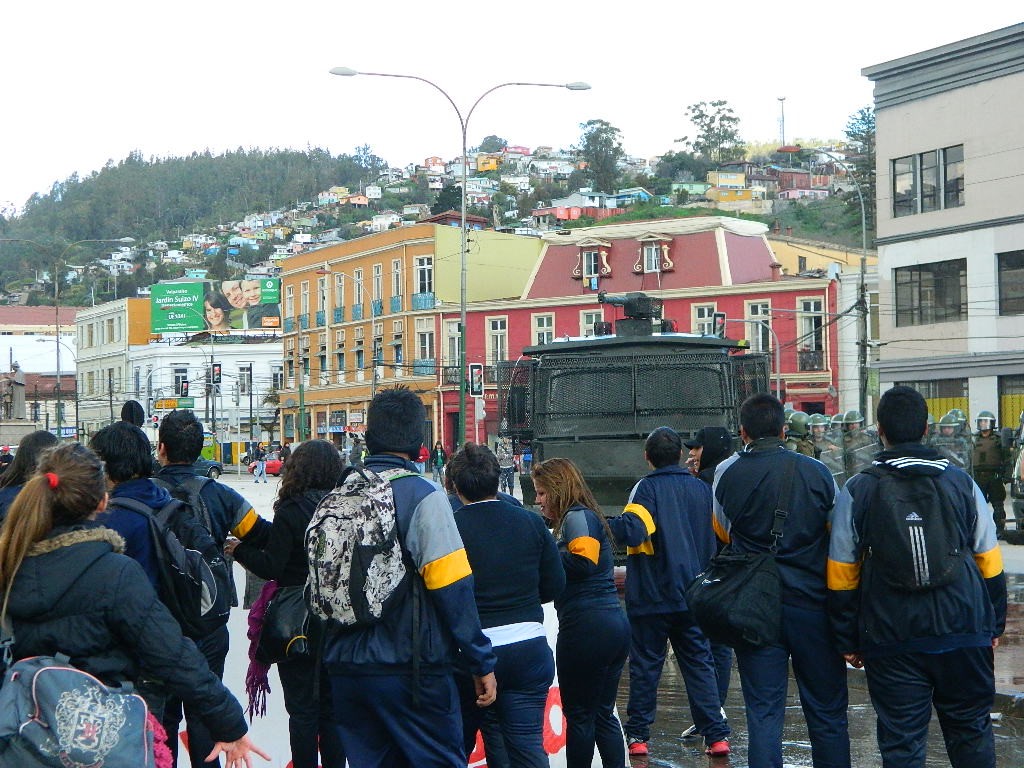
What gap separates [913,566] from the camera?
234 inches

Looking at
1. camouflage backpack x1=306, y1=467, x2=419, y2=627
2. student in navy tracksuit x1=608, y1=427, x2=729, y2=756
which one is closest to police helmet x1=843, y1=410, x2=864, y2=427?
student in navy tracksuit x1=608, y1=427, x2=729, y2=756

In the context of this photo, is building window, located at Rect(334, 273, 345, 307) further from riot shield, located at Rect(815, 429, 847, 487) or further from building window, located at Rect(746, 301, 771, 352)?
riot shield, located at Rect(815, 429, 847, 487)

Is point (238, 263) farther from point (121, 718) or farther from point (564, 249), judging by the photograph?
point (121, 718)

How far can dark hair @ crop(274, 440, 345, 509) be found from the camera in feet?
21.7

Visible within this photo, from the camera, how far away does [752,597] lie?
6.45 m

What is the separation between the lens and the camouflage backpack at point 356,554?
5.05 metres

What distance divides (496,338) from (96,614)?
59428mm

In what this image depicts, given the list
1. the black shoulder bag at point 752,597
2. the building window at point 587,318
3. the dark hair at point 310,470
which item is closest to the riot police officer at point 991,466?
the black shoulder bag at point 752,597

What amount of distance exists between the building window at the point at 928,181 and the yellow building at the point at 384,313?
25.8 m

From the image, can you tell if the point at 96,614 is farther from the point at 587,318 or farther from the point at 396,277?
the point at 396,277

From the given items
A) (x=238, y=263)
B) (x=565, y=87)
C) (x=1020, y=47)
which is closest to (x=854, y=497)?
(x=565, y=87)

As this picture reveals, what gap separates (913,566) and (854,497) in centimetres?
44

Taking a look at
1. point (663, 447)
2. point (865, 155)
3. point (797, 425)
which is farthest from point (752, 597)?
point (865, 155)

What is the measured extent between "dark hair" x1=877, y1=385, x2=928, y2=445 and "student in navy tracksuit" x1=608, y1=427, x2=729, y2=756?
1789mm
